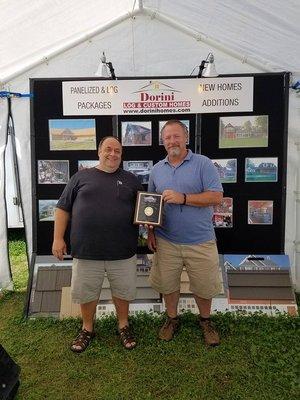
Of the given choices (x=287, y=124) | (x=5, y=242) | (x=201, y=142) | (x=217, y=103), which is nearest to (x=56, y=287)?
(x=5, y=242)

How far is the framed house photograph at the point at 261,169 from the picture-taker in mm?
4074

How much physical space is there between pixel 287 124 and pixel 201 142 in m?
0.93

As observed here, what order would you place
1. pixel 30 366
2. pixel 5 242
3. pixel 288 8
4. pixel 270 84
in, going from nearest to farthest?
1. pixel 288 8
2. pixel 30 366
3. pixel 270 84
4. pixel 5 242

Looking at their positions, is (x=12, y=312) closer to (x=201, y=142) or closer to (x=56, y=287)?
(x=56, y=287)

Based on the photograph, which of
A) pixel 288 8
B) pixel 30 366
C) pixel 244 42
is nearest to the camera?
pixel 288 8

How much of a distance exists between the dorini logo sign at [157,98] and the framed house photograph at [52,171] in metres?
0.93

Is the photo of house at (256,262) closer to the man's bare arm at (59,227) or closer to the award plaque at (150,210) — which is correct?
the award plaque at (150,210)

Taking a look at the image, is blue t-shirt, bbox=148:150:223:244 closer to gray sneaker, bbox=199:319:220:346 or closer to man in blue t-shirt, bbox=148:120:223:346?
man in blue t-shirt, bbox=148:120:223:346

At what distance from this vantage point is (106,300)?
3.93m

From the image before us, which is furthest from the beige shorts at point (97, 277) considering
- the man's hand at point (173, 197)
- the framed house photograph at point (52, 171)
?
the framed house photograph at point (52, 171)

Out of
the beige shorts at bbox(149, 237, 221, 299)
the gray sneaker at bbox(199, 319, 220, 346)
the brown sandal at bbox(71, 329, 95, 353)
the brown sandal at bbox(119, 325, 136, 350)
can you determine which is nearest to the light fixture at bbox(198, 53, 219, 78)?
the beige shorts at bbox(149, 237, 221, 299)

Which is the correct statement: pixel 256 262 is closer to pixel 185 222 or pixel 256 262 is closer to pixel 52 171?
pixel 185 222

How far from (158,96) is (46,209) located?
1.73 m

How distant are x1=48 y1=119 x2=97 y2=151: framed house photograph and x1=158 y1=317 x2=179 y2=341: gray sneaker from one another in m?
1.96
